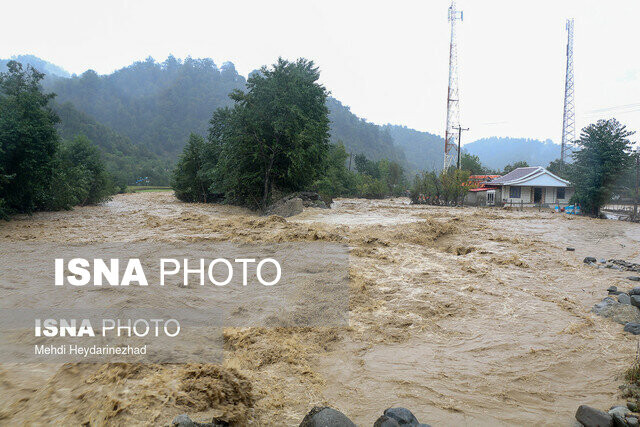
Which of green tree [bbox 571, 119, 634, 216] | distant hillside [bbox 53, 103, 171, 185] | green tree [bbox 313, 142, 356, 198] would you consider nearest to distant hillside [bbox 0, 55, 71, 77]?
distant hillside [bbox 53, 103, 171, 185]

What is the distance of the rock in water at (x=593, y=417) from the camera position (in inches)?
123

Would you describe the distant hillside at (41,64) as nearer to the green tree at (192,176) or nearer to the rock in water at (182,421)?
the green tree at (192,176)

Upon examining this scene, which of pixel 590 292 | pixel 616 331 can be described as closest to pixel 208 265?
pixel 616 331

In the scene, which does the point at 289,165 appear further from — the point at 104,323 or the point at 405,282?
the point at 104,323

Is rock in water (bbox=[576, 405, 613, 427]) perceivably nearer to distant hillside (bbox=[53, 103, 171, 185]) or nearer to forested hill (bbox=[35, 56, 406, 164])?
distant hillside (bbox=[53, 103, 171, 185])

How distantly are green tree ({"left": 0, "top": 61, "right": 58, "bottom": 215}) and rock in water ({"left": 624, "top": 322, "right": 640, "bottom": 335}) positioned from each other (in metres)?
17.4

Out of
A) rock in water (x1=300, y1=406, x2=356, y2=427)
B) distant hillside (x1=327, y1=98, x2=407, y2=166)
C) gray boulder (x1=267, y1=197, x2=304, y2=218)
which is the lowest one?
rock in water (x1=300, y1=406, x2=356, y2=427)

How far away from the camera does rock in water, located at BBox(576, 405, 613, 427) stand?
3.13 metres

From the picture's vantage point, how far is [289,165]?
2042cm

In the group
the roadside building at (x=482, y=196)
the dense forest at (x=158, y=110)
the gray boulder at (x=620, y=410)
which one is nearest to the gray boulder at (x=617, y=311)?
the gray boulder at (x=620, y=410)

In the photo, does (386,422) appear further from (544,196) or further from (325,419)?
(544,196)

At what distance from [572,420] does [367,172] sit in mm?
55553

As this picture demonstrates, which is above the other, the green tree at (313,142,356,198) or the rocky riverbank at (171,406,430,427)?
the green tree at (313,142,356,198)

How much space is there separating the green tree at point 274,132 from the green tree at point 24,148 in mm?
8032
